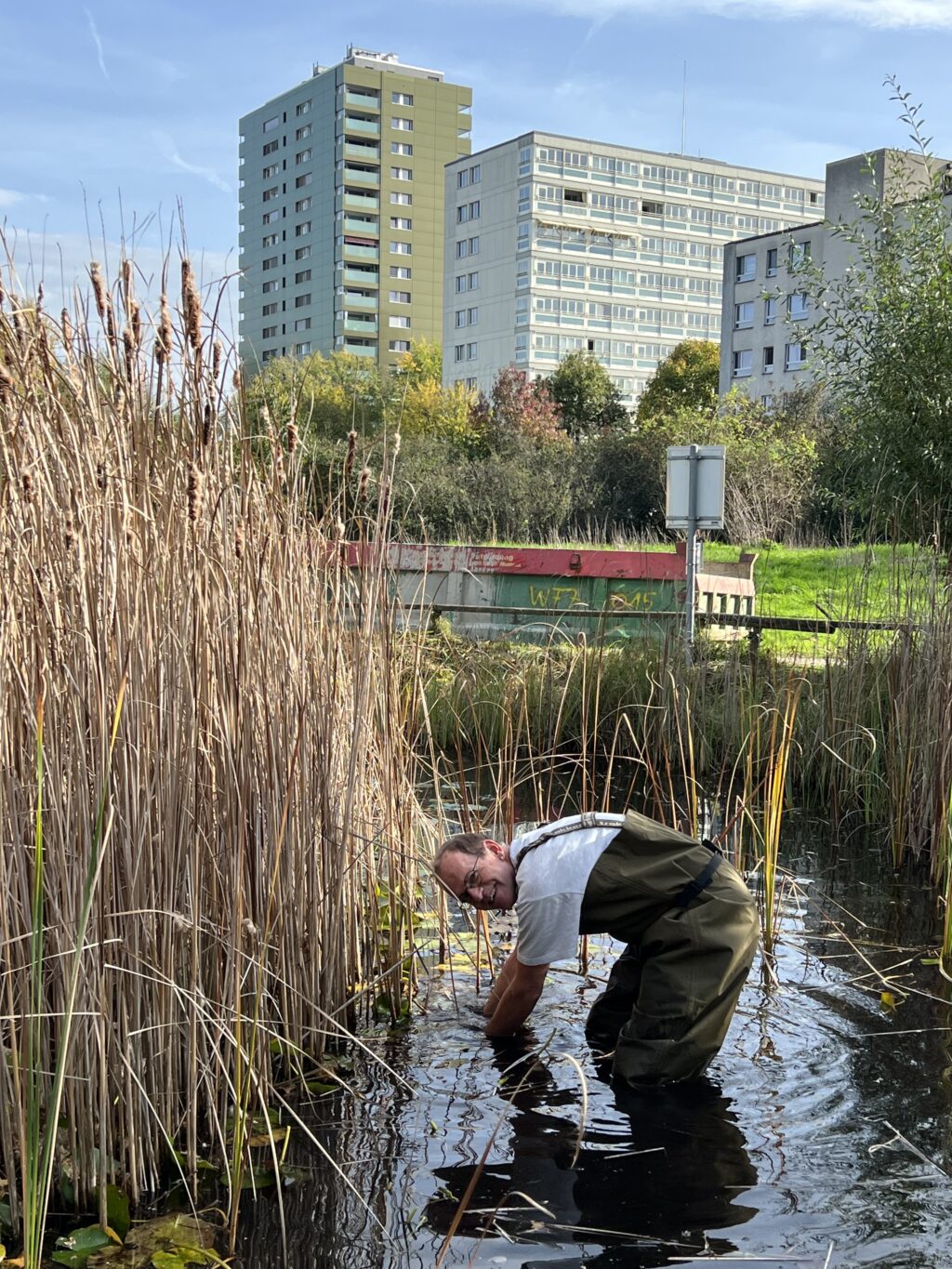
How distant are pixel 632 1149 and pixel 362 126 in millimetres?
90109

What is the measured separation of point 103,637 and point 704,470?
882cm

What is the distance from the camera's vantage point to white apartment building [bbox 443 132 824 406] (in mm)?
76688

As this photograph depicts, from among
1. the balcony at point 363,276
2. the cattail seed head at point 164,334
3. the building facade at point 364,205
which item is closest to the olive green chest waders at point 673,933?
the cattail seed head at point 164,334

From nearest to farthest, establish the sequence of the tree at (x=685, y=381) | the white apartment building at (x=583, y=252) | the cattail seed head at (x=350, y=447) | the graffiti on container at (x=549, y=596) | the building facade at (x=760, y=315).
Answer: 1. the cattail seed head at (x=350, y=447)
2. the graffiti on container at (x=549, y=596)
3. the tree at (x=685, y=381)
4. the building facade at (x=760, y=315)
5. the white apartment building at (x=583, y=252)

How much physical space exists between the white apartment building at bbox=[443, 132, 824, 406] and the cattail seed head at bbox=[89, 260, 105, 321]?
7265 cm

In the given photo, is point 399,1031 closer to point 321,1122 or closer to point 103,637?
point 321,1122

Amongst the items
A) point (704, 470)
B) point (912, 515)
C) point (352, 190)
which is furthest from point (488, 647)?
point (352, 190)

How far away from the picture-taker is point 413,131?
8788 cm

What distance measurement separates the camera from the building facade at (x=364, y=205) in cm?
8550

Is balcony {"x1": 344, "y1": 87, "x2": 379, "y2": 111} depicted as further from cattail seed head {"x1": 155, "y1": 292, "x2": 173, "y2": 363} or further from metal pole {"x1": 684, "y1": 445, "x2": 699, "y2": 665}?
cattail seed head {"x1": 155, "y1": 292, "x2": 173, "y2": 363}

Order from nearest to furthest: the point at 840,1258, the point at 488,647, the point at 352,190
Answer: the point at 840,1258 < the point at 488,647 < the point at 352,190

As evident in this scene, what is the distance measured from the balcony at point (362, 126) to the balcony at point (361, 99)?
2.38ft

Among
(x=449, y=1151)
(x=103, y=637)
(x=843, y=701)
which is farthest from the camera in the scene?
(x=843, y=701)

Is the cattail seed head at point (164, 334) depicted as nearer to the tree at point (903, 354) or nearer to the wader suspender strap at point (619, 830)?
the wader suspender strap at point (619, 830)
